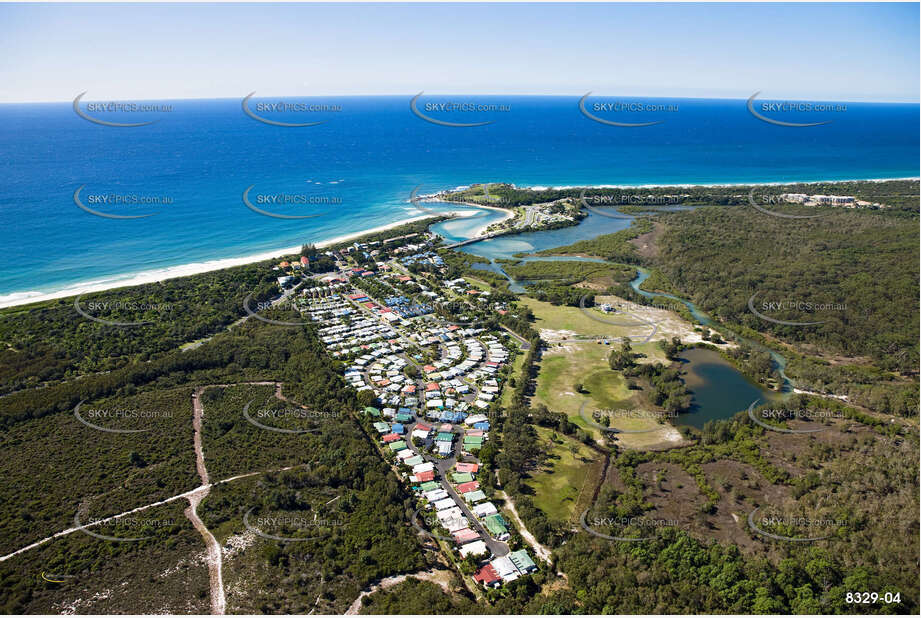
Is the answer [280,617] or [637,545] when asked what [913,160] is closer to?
[637,545]

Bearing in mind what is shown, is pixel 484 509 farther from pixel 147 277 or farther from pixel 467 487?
pixel 147 277

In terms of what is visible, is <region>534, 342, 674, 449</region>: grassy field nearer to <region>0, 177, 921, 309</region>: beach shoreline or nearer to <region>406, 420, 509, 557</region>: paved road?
<region>406, 420, 509, 557</region>: paved road

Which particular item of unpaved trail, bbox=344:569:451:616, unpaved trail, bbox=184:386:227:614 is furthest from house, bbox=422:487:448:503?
unpaved trail, bbox=184:386:227:614

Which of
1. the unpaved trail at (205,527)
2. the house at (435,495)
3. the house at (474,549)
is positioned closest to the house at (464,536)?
the house at (474,549)

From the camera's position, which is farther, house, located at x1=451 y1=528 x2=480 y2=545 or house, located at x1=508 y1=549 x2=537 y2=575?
house, located at x1=451 y1=528 x2=480 y2=545

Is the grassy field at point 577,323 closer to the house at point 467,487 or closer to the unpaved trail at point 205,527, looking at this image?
the house at point 467,487

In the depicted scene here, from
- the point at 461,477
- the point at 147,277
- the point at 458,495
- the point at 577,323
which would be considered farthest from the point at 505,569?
the point at 147,277
